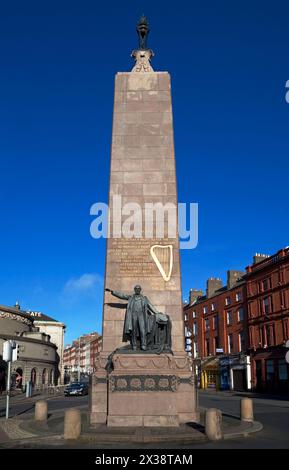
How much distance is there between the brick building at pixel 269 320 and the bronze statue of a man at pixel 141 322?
34.6 metres

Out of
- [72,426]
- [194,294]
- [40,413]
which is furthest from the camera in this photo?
[194,294]

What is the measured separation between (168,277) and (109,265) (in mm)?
2469

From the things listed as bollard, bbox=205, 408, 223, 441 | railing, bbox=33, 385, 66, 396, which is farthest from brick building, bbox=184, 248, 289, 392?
bollard, bbox=205, 408, 223, 441

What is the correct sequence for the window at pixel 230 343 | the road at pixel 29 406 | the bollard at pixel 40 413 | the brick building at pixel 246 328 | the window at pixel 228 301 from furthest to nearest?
the window at pixel 228 301 < the window at pixel 230 343 < the brick building at pixel 246 328 < the road at pixel 29 406 < the bollard at pixel 40 413

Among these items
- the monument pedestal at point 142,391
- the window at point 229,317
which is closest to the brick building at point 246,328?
the window at point 229,317

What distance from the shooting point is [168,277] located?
18984mm

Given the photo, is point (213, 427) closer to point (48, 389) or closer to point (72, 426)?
point (72, 426)

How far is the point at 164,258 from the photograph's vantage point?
758 inches

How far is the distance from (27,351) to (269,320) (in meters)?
30.6

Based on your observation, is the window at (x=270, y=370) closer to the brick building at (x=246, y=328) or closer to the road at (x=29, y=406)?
the brick building at (x=246, y=328)

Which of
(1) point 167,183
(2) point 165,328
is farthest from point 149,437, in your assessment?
(1) point 167,183

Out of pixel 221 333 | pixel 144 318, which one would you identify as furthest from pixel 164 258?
pixel 221 333

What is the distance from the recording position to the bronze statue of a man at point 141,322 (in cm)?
1600
